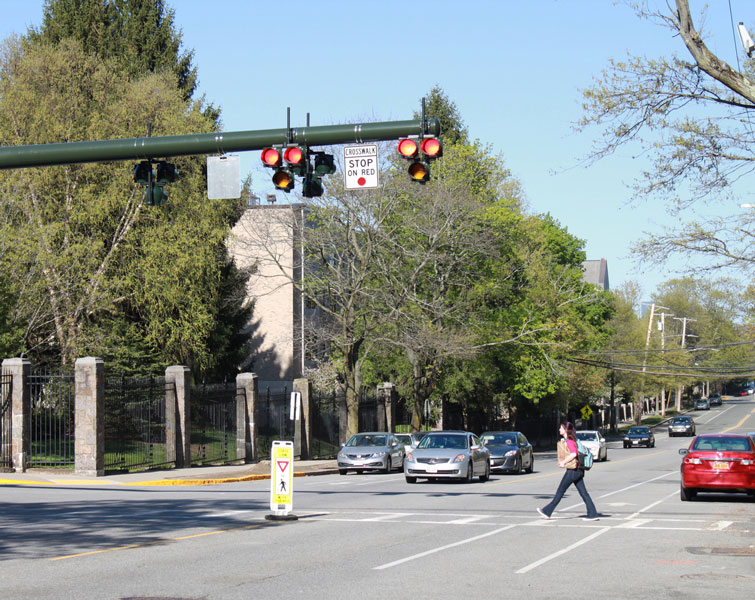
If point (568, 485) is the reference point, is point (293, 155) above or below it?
above

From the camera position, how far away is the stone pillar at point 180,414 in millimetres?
30859

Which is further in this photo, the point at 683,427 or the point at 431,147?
the point at 683,427

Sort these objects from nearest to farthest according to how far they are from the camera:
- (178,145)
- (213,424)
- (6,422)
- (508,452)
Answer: (178,145) → (6,422) → (508,452) → (213,424)

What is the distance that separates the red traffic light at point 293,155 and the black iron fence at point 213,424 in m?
20.1

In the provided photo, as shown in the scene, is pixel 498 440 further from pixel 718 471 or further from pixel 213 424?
pixel 718 471

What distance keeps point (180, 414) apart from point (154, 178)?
17.9m

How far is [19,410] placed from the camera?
27.9 meters

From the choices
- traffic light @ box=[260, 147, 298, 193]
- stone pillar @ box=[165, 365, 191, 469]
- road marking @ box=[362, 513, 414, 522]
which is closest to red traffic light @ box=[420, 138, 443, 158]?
traffic light @ box=[260, 147, 298, 193]

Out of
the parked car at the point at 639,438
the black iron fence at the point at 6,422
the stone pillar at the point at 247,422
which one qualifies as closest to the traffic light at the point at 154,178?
the black iron fence at the point at 6,422

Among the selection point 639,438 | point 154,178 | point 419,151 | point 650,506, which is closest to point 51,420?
point 154,178

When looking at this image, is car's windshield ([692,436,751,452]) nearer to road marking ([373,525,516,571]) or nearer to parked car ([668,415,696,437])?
road marking ([373,525,516,571])

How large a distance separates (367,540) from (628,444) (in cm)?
5055

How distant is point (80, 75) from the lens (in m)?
39.7

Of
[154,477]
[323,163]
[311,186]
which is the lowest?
[154,477]
